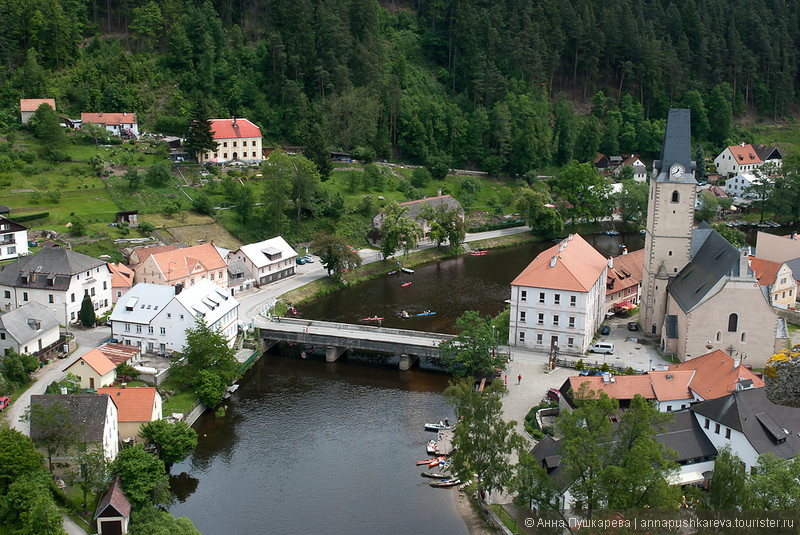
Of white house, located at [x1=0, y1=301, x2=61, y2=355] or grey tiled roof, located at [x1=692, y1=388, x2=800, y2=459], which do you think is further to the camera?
white house, located at [x1=0, y1=301, x2=61, y2=355]

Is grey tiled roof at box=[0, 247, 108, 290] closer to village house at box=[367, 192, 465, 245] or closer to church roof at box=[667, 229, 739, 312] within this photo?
village house at box=[367, 192, 465, 245]

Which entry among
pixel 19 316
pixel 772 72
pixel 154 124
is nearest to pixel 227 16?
pixel 154 124

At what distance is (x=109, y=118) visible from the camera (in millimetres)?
109875

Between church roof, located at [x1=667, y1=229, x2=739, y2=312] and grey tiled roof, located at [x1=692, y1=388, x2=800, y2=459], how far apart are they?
14811 millimetres

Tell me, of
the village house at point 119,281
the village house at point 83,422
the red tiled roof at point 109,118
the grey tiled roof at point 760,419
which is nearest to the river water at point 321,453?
the village house at point 83,422

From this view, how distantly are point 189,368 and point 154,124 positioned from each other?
210 feet

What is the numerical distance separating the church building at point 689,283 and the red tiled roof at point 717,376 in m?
6.15

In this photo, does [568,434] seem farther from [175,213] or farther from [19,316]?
[175,213]

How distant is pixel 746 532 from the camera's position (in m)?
33.3

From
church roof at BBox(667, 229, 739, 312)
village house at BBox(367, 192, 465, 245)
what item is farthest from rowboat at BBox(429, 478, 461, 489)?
village house at BBox(367, 192, 465, 245)

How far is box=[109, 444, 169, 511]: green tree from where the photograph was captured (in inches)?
1775

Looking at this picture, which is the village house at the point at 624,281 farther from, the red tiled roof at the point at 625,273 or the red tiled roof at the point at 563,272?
the red tiled roof at the point at 563,272

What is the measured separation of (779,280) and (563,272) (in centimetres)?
2429

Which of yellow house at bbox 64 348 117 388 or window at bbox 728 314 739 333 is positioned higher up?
window at bbox 728 314 739 333
